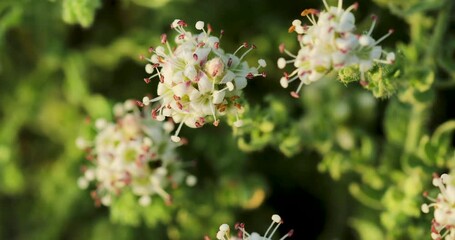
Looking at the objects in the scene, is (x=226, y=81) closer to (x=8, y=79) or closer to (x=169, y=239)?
(x=169, y=239)

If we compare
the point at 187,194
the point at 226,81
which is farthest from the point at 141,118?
the point at 226,81

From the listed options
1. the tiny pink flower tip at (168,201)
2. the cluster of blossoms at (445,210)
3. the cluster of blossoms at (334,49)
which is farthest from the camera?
the tiny pink flower tip at (168,201)

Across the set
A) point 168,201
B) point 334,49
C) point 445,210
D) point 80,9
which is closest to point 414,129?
point 445,210

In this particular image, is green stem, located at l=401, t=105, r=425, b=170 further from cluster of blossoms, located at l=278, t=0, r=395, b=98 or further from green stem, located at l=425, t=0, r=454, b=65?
cluster of blossoms, located at l=278, t=0, r=395, b=98

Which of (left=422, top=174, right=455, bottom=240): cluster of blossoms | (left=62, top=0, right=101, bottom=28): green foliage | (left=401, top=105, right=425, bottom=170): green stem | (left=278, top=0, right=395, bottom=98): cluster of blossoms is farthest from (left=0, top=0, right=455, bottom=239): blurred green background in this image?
(left=278, top=0, right=395, bottom=98): cluster of blossoms

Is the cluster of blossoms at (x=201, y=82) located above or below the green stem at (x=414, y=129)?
below

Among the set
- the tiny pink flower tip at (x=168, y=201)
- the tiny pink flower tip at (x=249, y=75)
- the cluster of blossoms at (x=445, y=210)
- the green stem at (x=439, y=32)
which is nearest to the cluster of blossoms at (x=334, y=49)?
the tiny pink flower tip at (x=249, y=75)

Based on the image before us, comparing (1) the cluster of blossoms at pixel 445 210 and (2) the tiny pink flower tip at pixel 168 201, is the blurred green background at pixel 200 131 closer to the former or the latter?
(2) the tiny pink flower tip at pixel 168 201

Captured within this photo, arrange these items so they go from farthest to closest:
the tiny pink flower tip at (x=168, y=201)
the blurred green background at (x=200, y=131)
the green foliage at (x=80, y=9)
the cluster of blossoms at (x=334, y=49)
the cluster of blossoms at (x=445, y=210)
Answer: the blurred green background at (x=200, y=131) → the tiny pink flower tip at (x=168, y=201) → the green foliage at (x=80, y=9) → the cluster of blossoms at (x=445, y=210) → the cluster of blossoms at (x=334, y=49)
